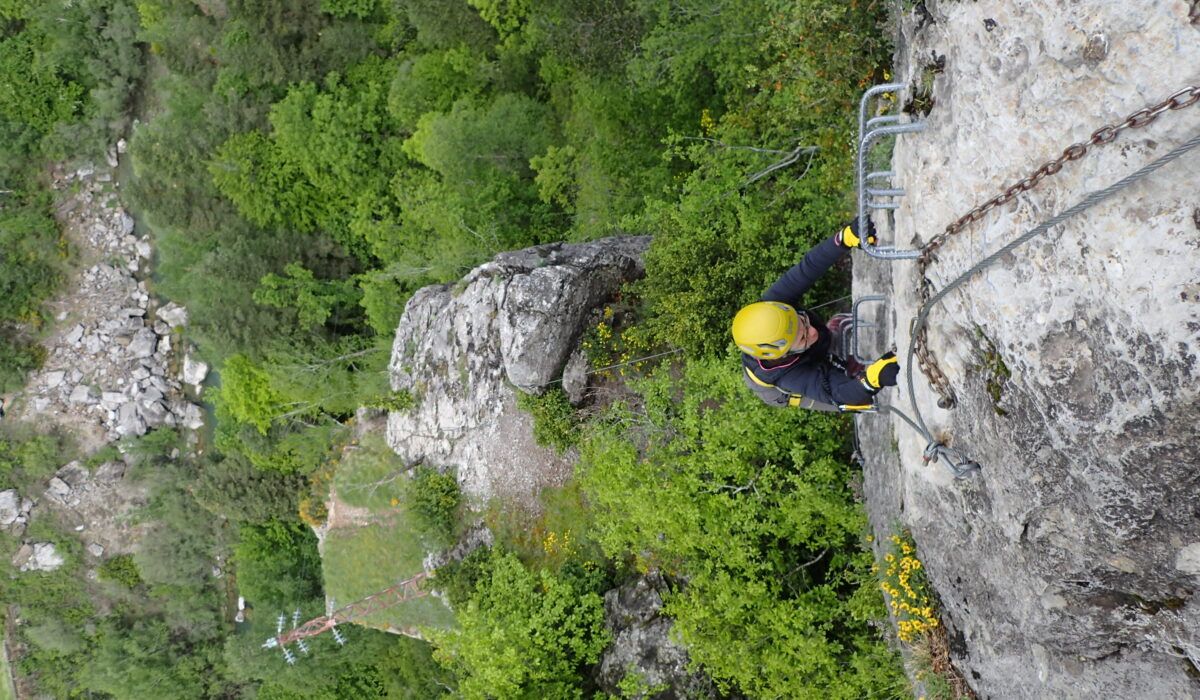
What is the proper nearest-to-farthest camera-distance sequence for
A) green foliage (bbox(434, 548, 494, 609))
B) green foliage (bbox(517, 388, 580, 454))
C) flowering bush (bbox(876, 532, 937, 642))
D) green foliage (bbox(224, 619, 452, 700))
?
flowering bush (bbox(876, 532, 937, 642))
green foliage (bbox(517, 388, 580, 454))
green foliage (bbox(434, 548, 494, 609))
green foliage (bbox(224, 619, 452, 700))

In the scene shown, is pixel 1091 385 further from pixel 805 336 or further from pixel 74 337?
pixel 74 337

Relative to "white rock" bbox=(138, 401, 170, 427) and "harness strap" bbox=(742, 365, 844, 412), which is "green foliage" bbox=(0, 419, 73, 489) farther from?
"harness strap" bbox=(742, 365, 844, 412)

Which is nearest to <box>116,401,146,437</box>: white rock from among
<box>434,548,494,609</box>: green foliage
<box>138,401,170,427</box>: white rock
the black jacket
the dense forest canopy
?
<box>138,401,170,427</box>: white rock

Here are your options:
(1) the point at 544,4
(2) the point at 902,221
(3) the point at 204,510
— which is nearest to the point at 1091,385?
(2) the point at 902,221

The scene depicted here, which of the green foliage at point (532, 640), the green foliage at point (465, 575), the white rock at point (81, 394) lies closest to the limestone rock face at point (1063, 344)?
the green foliage at point (532, 640)

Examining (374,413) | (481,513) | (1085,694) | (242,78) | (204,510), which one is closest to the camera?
(1085,694)

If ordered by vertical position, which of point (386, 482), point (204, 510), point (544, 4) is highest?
point (544, 4)

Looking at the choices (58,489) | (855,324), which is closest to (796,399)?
(855,324)

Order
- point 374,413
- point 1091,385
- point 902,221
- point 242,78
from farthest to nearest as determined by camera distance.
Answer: point 242,78 < point 374,413 < point 902,221 < point 1091,385

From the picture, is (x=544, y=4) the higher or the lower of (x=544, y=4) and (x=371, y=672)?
the higher
